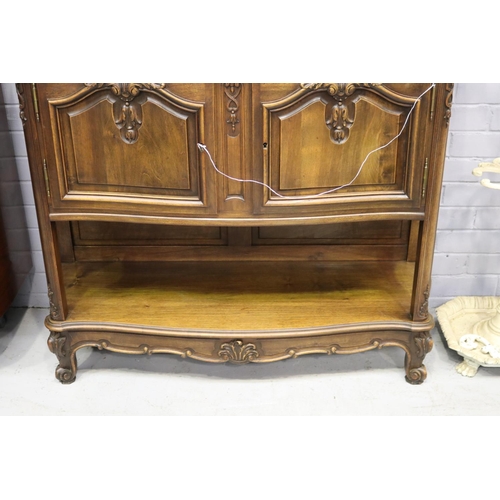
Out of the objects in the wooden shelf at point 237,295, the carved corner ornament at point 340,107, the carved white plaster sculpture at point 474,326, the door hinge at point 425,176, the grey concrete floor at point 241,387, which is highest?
the carved corner ornament at point 340,107

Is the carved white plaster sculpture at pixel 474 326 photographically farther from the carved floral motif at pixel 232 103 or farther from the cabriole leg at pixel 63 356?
the cabriole leg at pixel 63 356

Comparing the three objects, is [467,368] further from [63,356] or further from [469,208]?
[63,356]

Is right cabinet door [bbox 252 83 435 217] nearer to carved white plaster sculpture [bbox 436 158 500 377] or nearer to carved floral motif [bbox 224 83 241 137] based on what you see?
carved floral motif [bbox 224 83 241 137]

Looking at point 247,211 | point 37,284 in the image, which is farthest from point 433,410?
point 37,284

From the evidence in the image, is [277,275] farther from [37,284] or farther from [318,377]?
[37,284]

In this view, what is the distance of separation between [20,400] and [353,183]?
119 cm

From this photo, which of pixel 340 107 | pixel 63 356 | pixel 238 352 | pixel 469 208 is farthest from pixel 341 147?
pixel 63 356

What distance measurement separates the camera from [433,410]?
1.73m

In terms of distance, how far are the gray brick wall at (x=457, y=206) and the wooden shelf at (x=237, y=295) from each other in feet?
0.67

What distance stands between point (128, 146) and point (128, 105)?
11cm

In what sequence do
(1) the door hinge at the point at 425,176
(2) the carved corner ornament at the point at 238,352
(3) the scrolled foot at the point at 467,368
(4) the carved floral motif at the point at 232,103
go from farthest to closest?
(3) the scrolled foot at the point at 467,368 < (2) the carved corner ornament at the point at 238,352 < (1) the door hinge at the point at 425,176 < (4) the carved floral motif at the point at 232,103

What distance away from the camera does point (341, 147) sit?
59.6 inches

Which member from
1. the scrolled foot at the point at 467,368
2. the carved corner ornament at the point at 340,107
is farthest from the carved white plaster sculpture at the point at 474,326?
the carved corner ornament at the point at 340,107

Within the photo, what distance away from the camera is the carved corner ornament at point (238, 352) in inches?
68.4
